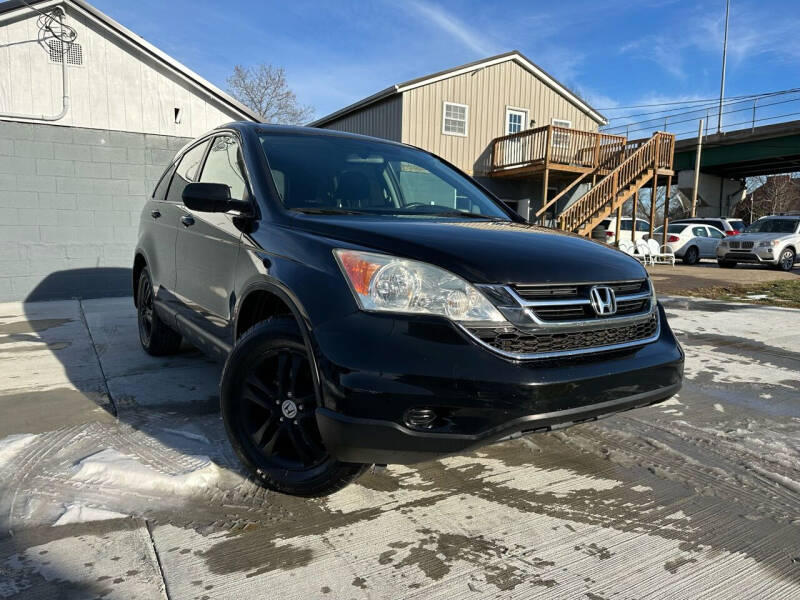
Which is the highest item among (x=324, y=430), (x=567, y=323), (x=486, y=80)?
(x=486, y=80)

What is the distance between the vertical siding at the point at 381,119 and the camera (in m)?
18.8

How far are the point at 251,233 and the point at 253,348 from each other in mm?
586

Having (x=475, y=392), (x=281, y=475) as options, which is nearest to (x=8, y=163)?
(x=281, y=475)

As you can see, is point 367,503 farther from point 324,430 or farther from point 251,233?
point 251,233

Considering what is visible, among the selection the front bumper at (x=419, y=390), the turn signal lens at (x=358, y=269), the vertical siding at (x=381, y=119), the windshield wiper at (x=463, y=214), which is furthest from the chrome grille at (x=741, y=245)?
the turn signal lens at (x=358, y=269)

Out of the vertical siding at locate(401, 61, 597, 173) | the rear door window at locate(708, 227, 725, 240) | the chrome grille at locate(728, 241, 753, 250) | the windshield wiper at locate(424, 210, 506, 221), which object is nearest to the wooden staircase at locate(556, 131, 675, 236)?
the rear door window at locate(708, 227, 725, 240)

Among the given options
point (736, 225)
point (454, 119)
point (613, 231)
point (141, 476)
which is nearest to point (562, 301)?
point (141, 476)

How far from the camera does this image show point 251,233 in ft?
8.68

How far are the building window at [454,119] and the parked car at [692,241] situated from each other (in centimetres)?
780

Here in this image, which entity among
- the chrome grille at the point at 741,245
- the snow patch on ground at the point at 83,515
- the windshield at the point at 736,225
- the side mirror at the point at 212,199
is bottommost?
the snow patch on ground at the point at 83,515

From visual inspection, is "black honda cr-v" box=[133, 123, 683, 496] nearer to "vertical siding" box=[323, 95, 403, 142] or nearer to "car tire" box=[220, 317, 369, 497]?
"car tire" box=[220, 317, 369, 497]

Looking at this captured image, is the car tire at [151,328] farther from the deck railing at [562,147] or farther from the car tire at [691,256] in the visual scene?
the car tire at [691,256]

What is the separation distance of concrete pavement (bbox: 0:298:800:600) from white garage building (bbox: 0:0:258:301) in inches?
211

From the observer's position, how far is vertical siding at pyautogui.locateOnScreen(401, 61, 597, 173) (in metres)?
19.0
